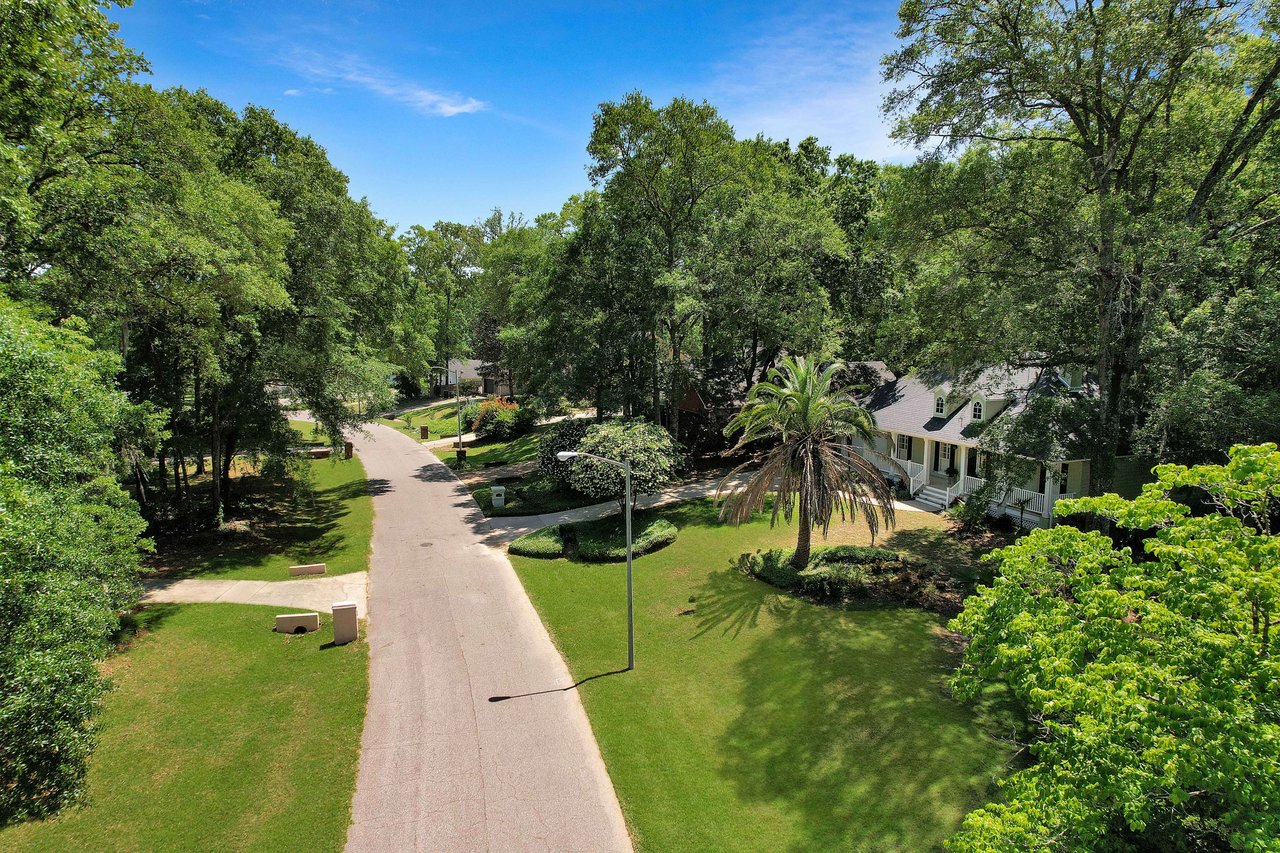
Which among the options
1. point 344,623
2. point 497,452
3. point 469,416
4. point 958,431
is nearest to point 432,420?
point 469,416

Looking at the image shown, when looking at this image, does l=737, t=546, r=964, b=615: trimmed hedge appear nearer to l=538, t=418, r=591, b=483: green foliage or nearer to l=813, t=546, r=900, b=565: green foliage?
l=813, t=546, r=900, b=565: green foliage

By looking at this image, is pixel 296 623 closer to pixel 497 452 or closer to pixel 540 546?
pixel 540 546

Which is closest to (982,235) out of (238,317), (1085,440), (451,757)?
(1085,440)

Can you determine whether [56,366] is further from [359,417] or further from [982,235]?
[982,235]

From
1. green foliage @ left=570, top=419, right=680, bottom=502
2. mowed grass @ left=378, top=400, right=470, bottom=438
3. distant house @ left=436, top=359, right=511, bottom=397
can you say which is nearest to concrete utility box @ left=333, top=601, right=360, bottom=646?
green foliage @ left=570, top=419, right=680, bottom=502

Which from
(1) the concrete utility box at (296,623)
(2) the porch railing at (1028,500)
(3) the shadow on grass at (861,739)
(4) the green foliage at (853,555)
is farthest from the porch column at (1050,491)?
(1) the concrete utility box at (296,623)

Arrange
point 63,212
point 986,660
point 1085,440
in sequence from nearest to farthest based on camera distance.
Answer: point 986,660, point 63,212, point 1085,440

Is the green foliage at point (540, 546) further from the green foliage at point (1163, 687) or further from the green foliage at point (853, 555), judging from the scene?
the green foliage at point (1163, 687)
